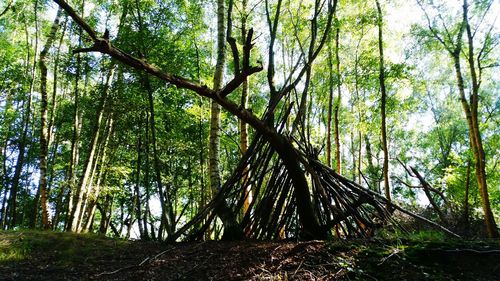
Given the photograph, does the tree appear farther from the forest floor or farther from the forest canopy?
the forest floor

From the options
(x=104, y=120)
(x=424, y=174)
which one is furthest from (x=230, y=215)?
(x=424, y=174)

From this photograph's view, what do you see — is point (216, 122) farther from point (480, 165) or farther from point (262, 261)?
point (480, 165)

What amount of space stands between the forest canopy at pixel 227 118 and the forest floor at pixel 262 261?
19.1 inches

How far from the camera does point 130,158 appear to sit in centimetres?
1276

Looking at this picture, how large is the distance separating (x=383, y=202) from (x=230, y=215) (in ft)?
6.01

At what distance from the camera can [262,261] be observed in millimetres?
2807

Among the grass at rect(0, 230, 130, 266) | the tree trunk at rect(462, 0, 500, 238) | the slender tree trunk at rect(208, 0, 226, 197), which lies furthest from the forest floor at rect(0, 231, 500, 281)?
the tree trunk at rect(462, 0, 500, 238)

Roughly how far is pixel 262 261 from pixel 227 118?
40.0ft

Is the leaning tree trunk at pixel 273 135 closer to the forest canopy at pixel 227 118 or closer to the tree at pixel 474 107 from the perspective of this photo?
the forest canopy at pixel 227 118

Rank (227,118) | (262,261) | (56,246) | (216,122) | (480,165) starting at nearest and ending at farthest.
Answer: (262,261), (56,246), (216,122), (480,165), (227,118)

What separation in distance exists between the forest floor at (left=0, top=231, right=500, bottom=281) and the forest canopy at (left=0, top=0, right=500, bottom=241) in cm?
49

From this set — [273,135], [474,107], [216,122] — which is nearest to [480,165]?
[474,107]

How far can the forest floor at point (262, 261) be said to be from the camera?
8.00ft

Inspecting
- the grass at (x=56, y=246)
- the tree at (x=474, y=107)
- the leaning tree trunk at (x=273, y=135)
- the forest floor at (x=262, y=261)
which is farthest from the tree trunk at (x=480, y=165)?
the grass at (x=56, y=246)
